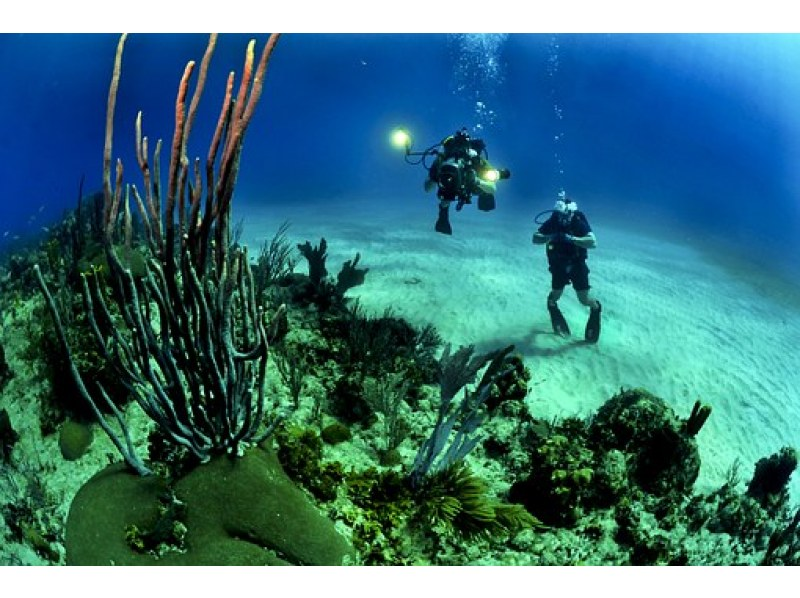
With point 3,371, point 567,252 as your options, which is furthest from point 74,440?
point 567,252

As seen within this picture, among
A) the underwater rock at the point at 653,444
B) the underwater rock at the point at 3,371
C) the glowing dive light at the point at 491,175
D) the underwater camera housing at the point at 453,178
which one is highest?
the glowing dive light at the point at 491,175

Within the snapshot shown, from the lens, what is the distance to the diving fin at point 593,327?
303 inches

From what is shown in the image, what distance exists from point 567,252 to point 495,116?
62076 millimetres

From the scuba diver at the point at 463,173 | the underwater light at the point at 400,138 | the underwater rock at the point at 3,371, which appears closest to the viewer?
the underwater rock at the point at 3,371

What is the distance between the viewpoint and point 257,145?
82.6 metres

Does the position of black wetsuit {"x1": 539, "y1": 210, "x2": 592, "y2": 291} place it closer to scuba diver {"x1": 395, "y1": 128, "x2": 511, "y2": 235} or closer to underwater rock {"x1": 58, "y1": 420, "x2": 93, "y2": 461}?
scuba diver {"x1": 395, "y1": 128, "x2": 511, "y2": 235}

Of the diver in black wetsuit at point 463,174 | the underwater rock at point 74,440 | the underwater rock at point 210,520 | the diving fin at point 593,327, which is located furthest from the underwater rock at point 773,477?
the underwater rock at point 74,440

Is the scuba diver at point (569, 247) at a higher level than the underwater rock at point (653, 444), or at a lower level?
higher

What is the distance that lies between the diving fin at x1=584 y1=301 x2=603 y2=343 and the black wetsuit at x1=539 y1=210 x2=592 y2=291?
475 millimetres

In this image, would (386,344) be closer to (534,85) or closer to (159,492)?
(159,492)

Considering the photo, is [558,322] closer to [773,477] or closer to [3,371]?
[773,477]

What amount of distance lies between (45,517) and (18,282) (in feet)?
15.5

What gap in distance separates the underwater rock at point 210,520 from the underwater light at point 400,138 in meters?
5.70

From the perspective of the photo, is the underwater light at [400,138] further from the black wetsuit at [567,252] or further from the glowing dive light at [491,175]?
the black wetsuit at [567,252]
